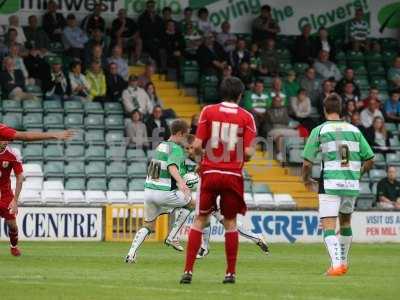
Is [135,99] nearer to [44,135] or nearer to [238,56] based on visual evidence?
[238,56]

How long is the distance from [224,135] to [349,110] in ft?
52.4

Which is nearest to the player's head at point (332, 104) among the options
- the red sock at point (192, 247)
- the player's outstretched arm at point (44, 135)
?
the red sock at point (192, 247)

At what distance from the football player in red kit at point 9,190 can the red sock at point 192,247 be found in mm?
5502

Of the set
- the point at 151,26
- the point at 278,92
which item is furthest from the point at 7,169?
the point at 151,26

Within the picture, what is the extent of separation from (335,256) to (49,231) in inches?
403

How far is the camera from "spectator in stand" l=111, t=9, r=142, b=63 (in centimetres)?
2951

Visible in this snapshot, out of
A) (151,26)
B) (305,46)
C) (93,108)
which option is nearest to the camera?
(93,108)

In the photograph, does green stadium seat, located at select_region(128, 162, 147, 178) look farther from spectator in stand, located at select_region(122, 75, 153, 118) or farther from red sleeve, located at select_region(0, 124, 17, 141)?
red sleeve, located at select_region(0, 124, 17, 141)

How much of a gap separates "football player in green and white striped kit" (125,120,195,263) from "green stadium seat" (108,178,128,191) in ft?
25.6

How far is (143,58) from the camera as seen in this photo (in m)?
30.5

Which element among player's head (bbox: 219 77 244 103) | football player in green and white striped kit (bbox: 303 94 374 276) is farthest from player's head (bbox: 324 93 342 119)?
player's head (bbox: 219 77 244 103)

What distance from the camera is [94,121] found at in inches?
1089

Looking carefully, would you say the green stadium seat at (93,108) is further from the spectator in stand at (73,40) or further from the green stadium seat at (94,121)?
the spectator in stand at (73,40)

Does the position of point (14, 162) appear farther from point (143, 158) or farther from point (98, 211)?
point (143, 158)
